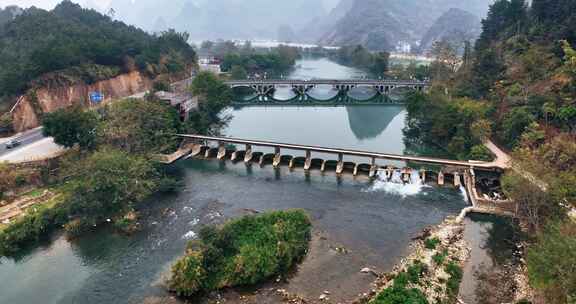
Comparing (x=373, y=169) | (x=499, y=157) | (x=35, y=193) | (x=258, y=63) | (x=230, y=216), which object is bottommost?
(x=230, y=216)

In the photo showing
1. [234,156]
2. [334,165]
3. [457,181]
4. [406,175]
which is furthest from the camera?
[234,156]

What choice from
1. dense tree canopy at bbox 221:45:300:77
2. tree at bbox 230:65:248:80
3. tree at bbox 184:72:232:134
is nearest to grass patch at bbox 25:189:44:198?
tree at bbox 184:72:232:134

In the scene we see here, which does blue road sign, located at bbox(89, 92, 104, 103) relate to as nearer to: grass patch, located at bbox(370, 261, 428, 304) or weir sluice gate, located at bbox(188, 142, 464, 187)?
weir sluice gate, located at bbox(188, 142, 464, 187)

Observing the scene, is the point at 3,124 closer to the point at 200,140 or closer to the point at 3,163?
the point at 3,163

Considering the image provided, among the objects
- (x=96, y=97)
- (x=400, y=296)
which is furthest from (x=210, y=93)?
(x=400, y=296)

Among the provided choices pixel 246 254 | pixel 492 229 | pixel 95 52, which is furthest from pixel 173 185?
pixel 95 52

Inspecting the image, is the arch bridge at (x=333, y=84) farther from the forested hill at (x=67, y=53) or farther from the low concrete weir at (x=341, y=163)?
the low concrete weir at (x=341, y=163)

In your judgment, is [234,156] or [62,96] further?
[62,96]

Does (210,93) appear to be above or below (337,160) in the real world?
above

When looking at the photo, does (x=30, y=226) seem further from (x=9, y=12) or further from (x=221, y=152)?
(x=9, y=12)
